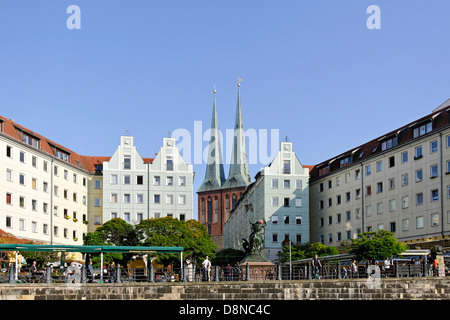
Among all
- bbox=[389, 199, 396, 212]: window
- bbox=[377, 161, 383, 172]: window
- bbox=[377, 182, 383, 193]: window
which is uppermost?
bbox=[377, 161, 383, 172]: window

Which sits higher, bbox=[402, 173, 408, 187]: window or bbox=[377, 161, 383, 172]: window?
bbox=[377, 161, 383, 172]: window

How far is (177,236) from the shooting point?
100 metres

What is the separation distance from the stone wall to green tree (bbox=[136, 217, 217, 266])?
161 feet

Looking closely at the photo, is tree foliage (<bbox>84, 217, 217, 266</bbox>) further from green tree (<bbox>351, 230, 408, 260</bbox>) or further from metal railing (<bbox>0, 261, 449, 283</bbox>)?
metal railing (<bbox>0, 261, 449, 283</bbox>)

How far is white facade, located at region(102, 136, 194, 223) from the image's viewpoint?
392 feet

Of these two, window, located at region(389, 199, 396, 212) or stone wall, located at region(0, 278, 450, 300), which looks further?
window, located at region(389, 199, 396, 212)

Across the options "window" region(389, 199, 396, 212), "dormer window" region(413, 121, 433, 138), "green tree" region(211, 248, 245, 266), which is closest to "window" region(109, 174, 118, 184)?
"green tree" region(211, 248, 245, 266)

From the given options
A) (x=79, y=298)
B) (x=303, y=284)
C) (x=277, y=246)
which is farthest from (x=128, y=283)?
(x=277, y=246)

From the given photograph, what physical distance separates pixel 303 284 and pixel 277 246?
225 ft

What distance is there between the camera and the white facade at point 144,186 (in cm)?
11944

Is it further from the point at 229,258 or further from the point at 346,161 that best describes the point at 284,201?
the point at 229,258

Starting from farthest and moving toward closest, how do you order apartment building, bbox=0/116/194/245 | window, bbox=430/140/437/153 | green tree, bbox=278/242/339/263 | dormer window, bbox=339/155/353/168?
dormer window, bbox=339/155/353/168, apartment building, bbox=0/116/194/245, green tree, bbox=278/242/339/263, window, bbox=430/140/437/153

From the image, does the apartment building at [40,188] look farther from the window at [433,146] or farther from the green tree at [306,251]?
the window at [433,146]
